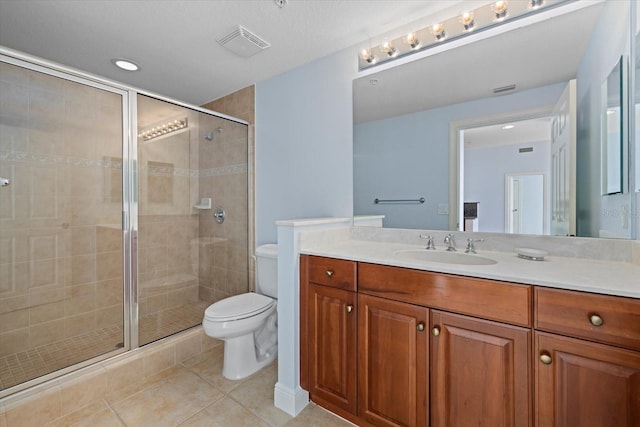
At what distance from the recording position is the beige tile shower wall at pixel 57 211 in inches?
70.4

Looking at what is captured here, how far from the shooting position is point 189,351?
77.7 inches

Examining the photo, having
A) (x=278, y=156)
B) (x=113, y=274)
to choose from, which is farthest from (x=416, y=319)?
(x=113, y=274)

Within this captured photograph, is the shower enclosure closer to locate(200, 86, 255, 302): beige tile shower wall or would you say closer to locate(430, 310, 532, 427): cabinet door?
locate(200, 86, 255, 302): beige tile shower wall

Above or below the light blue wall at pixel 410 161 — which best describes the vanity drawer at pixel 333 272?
below

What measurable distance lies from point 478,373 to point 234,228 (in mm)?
2121

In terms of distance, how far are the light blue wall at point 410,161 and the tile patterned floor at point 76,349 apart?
169 centimetres

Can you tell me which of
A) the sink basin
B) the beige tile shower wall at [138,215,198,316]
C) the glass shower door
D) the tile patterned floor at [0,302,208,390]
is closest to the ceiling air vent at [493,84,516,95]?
the sink basin

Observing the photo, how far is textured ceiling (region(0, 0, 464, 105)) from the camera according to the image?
148 cm

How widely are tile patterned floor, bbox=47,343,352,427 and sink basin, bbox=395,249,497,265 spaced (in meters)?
0.92

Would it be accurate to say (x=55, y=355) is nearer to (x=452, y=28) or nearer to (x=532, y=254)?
(x=532, y=254)

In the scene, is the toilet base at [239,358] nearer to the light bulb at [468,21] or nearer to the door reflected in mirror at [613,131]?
the door reflected in mirror at [613,131]

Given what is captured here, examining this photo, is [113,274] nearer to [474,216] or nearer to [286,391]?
[286,391]

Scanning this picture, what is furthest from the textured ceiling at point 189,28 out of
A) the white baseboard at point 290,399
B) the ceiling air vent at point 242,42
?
the white baseboard at point 290,399

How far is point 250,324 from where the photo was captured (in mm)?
1739
